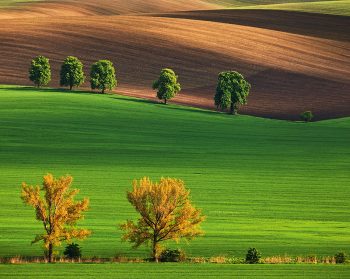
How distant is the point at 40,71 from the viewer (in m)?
103

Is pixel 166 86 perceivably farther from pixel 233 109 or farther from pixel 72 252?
pixel 72 252

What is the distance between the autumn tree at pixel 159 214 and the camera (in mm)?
44281

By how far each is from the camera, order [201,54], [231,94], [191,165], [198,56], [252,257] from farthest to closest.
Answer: [201,54], [198,56], [231,94], [191,165], [252,257]

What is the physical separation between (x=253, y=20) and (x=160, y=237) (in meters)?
108

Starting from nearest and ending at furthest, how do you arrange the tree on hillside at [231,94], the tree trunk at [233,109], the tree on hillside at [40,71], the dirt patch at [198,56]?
the tree trunk at [233,109], the tree on hillside at [231,94], the tree on hillside at [40,71], the dirt patch at [198,56]

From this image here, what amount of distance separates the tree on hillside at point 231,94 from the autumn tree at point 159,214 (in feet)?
183

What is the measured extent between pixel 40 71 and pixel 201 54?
2562 cm

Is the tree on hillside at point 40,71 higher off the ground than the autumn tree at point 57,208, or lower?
higher

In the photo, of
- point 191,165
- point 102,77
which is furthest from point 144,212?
point 102,77

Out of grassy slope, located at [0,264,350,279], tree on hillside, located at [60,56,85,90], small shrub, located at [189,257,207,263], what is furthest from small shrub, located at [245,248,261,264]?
tree on hillside, located at [60,56,85,90]

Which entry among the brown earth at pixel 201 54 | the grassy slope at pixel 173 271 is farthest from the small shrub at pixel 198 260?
the brown earth at pixel 201 54

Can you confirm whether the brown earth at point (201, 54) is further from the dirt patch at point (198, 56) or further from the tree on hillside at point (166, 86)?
the tree on hillside at point (166, 86)

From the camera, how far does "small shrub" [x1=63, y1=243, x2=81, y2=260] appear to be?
4322cm

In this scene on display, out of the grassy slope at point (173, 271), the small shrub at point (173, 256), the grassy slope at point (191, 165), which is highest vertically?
the grassy slope at point (191, 165)
